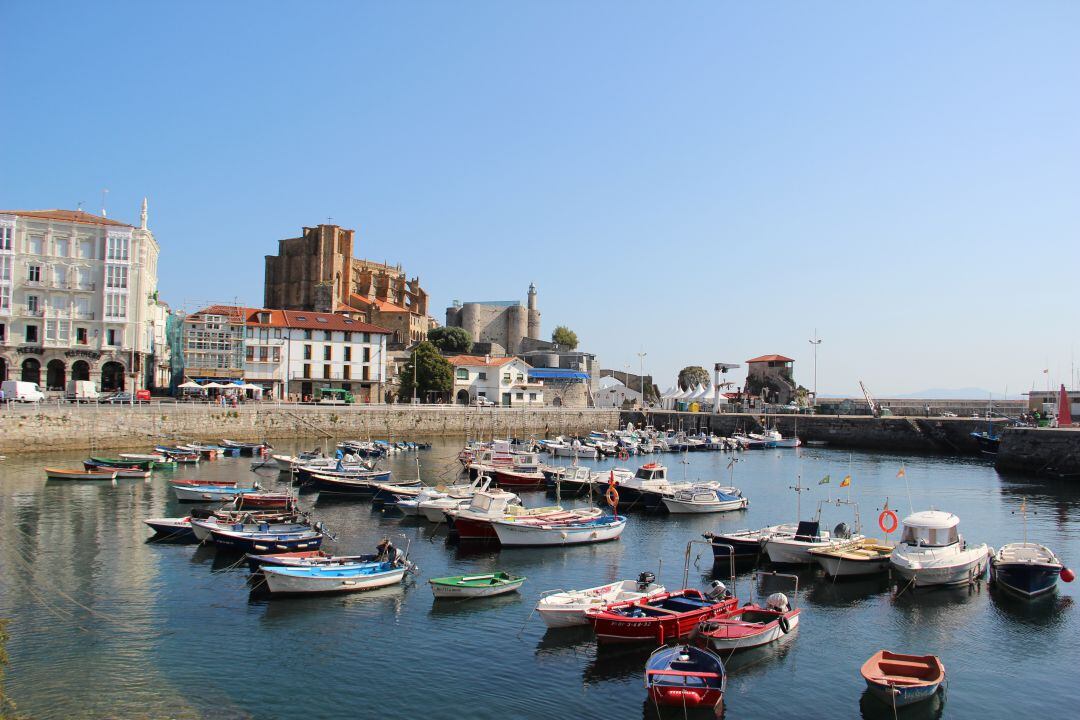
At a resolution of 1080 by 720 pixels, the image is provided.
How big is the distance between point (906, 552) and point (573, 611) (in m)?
13.3

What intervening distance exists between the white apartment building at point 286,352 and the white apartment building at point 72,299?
7354mm

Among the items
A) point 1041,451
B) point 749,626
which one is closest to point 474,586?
point 749,626

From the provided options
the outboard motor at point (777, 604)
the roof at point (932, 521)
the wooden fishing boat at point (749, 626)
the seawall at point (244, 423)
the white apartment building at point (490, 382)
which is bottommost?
the wooden fishing boat at point (749, 626)

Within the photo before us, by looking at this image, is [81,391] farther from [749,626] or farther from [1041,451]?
[1041,451]

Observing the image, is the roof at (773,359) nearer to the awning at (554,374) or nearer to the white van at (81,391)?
the awning at (554,374)

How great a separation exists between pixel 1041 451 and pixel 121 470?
67443mm

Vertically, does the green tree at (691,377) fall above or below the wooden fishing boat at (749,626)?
above

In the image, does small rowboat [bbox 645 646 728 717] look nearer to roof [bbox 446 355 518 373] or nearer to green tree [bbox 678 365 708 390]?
roof [bbox 446 355 518 373]

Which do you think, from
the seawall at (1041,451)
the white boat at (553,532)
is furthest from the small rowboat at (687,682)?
the seawall at (1041,451)

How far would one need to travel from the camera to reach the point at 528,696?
60.6 ft

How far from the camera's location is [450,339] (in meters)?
133

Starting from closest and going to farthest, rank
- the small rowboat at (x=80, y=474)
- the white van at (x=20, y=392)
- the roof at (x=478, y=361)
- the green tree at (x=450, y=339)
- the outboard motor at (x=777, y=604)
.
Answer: the outboard motor at (x=777, y=604) → the small rowboat at (x=80, y=474) → the white van at (x=20, y=392) → the roof at (x=478, y=361) → the green tree at (x=450, y=339)

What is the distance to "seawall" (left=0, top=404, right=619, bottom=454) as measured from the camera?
197 ft

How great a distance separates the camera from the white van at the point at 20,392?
63.7 m
